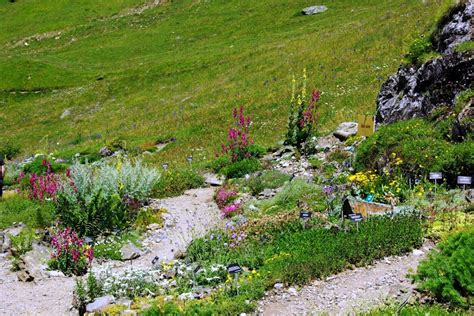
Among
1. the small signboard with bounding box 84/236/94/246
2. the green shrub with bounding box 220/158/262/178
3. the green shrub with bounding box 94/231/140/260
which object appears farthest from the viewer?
the green shrub with bounding box 220/158/262/178

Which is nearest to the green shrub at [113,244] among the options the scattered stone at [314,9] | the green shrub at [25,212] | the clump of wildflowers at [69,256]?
the clump of wildflowers at [69,256]

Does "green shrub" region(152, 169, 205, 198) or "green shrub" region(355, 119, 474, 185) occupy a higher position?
"green shrub" region(355, 119, 474, 185)

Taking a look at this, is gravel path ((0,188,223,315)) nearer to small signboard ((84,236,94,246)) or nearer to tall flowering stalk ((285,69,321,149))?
small signboard ((84,236,94,246))

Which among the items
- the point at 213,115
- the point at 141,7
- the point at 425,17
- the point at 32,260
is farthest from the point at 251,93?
the point at 141,7

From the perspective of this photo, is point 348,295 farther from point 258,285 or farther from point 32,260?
point 32,260

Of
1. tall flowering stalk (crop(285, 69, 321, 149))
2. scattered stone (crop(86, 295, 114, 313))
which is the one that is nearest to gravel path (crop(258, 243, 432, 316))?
scattered stone (crop(86, 295, 114, 313))

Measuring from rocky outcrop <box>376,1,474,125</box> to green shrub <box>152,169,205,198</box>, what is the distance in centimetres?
676

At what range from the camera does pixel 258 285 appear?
31.2ft

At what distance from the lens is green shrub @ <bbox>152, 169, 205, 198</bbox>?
61.1 ft

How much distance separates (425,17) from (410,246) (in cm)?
2848

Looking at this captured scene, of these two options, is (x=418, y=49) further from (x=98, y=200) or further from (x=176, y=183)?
(x=98, y=200)

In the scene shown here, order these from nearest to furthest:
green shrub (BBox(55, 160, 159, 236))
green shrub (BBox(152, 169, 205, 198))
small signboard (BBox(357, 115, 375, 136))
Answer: green shrub (BBox(55, 160, 159, 236)) < small signboard (BBox(357, 115, 375, 136)) < green shrub (BBox(152, 169, 205, 198))

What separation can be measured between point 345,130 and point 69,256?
12047 millimetres

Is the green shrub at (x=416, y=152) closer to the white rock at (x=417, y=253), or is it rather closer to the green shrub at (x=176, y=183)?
the white rock at (x=417, y=253)
